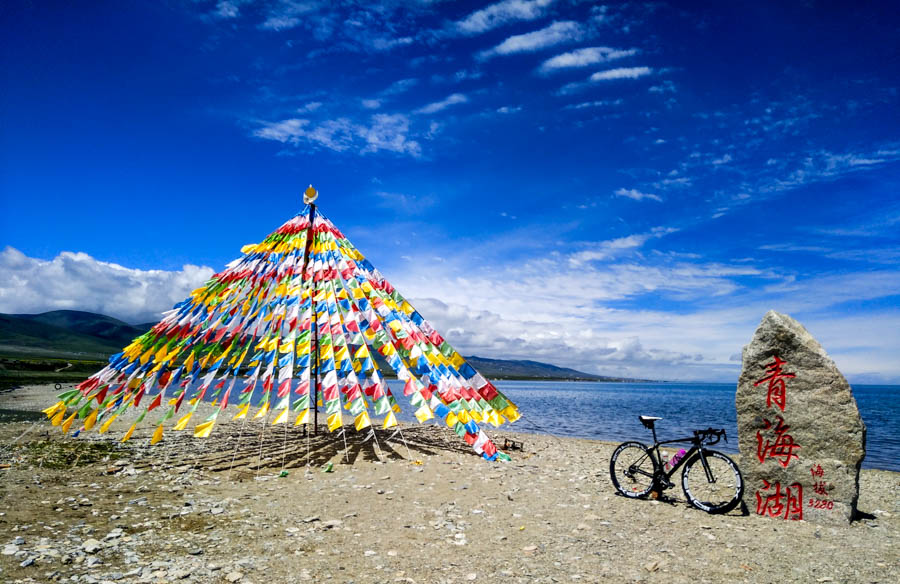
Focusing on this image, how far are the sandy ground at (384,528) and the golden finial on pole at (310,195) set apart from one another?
745 centimetres

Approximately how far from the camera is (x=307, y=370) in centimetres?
1224

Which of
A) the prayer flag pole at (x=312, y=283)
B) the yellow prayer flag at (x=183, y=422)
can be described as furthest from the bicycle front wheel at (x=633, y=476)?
the yellow prayer flag at (x=183, y=422)

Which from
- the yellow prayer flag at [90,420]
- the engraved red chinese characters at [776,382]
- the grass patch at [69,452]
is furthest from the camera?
the grass patch at [69,452]

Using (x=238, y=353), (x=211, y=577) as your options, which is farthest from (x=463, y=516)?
(x=238, y=353)

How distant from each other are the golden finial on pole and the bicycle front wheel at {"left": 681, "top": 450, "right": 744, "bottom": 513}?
A: 39.3 feet

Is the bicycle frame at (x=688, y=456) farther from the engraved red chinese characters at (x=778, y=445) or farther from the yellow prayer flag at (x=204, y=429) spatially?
the yellow prayer flag at (x=204, y=429)

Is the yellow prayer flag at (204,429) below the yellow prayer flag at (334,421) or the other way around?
below

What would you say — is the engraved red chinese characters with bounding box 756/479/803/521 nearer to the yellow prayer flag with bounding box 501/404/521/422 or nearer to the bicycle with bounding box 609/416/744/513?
the bicycle with bounding box 609/416/744/513

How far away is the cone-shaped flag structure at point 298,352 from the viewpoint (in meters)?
11.4

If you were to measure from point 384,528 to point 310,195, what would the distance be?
10.6m

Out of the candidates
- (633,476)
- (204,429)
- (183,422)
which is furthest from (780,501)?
(183,422)

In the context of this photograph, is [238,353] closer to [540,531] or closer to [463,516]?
[463,516]

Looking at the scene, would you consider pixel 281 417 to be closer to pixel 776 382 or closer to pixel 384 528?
pixel 384 528

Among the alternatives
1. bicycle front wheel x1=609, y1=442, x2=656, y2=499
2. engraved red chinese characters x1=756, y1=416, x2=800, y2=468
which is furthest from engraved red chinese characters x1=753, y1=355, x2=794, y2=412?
bicycle front wheel x1=609, y1=442, x2=656, y2=499
